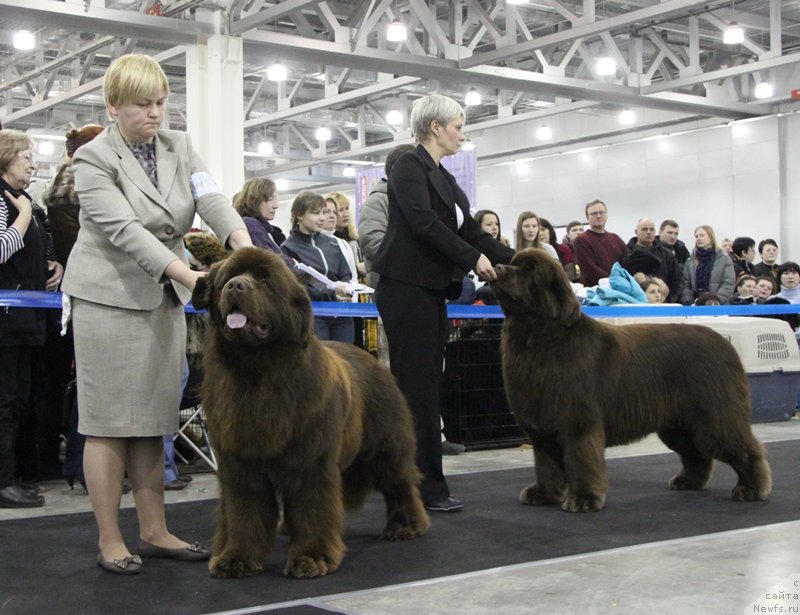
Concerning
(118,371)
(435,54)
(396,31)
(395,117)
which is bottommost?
(118,371)

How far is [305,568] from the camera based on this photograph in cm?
330

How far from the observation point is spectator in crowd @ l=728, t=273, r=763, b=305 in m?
10.5

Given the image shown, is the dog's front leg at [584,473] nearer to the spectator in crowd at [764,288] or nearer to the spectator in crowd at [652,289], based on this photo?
the spectator in crowd at [652,289]

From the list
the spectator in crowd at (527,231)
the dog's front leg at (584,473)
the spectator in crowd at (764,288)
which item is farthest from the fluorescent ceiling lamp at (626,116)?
the dog's front leg at (584,473)

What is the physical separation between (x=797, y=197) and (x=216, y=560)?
16.3m

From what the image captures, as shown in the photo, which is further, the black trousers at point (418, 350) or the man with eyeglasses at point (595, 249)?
the man with eyeglasses at point (595, 249)

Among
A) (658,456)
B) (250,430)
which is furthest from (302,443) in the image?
(658,456)

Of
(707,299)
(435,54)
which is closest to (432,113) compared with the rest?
(707,299)

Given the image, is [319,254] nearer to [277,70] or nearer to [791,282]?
[791,282]

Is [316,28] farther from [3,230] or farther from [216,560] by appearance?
[216,560]

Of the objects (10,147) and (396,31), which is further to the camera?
(396,31)

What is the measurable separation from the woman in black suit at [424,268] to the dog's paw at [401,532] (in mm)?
528

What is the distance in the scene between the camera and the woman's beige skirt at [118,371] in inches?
135

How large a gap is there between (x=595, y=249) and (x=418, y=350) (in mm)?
5137
